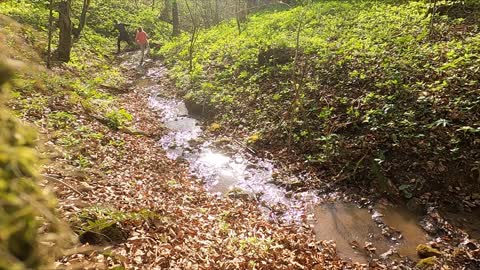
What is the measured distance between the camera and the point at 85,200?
5.11m

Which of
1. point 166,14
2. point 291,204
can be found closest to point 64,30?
point 291,204

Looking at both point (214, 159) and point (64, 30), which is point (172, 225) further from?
point (64, 30)

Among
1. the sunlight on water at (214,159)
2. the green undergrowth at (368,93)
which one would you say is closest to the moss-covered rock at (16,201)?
the green undergrowth at (368,93)

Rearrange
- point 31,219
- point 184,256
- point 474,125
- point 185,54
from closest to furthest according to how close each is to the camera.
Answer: point 31,219 < point 184,256 < point 474,125 < point 185,54

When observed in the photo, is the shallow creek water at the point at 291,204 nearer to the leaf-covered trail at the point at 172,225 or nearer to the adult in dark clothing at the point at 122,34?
the leaf-covered trail at the point at 172,225

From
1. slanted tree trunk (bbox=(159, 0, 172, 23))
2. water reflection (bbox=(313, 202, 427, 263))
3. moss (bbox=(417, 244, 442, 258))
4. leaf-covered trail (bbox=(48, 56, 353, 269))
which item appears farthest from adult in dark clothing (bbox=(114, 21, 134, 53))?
moss (bbox=(417, 244, 442, 258))

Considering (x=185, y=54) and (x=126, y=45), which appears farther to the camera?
(x=126, y=45)

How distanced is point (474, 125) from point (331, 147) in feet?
9.99

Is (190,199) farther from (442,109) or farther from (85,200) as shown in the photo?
(442,109)

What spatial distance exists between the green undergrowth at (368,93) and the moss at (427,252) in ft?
4.69

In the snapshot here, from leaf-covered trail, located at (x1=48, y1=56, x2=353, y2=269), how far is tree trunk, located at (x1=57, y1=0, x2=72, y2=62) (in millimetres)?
6438

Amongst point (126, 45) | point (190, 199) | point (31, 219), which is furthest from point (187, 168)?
point (126, 45)

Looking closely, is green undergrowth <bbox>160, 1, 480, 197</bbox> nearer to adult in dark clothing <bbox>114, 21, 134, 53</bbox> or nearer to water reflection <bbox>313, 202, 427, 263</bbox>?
water reflection <bbox>313, 202, 427, 263</bbox>

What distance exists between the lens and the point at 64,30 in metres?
13.5
